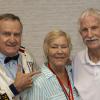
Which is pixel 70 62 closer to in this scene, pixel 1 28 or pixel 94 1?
pixel 1 28

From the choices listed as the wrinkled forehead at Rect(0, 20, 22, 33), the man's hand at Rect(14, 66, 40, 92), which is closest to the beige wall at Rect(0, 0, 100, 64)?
the wrinkled forehead at Rect(0, 20, 22, 33)

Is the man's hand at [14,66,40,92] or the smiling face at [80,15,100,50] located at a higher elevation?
the smiling face at [80,15,100,50]

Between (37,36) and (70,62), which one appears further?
(37,36)

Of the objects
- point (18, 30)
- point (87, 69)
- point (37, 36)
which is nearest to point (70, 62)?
point (87, 69)

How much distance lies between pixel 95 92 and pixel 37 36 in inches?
35.1

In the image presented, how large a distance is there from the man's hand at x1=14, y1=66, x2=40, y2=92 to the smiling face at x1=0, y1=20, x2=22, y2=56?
16 cm

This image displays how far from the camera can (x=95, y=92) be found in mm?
1722

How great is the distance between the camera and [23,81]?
5.23 feet

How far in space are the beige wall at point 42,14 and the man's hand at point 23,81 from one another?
0.83 meters

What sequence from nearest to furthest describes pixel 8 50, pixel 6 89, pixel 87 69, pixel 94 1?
pixel 6 89, pixel 8 50, pixel 87 69, pixel 94 1

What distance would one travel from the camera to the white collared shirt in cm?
173

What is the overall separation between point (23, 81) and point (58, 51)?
28 centimetres

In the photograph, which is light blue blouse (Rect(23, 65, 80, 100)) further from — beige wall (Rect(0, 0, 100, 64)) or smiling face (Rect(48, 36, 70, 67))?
beige wall (Rect(0, 0, 100, 64))

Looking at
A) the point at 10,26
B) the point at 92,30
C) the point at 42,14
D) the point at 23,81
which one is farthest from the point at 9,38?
the point at 42,14
